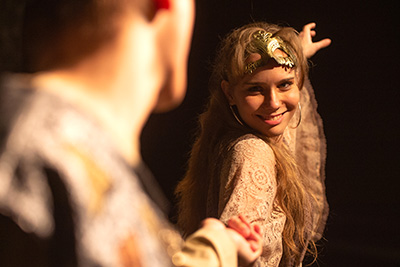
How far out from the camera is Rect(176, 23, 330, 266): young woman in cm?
138

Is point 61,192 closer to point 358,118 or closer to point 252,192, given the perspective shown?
point 252,192

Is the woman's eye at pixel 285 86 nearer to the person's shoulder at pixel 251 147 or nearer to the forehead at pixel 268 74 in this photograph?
the forehead at pixel 268 74

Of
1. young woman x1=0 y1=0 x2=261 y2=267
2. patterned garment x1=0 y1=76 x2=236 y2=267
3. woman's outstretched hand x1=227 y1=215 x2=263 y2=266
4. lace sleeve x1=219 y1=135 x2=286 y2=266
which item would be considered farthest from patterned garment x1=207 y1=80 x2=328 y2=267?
patterned garment x1=0 y1=76 x2=236 y2=267

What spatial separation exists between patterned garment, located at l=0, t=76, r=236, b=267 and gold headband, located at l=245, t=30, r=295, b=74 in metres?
0.89

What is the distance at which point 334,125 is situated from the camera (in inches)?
92.7

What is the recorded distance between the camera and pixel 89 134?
2.02ft

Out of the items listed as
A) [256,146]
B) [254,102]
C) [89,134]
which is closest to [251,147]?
[256,146]

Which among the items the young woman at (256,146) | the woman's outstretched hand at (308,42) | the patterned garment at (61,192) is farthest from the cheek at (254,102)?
the patterned garment at (61,192)

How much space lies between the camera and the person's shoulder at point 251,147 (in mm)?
1395

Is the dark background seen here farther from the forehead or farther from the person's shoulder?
the person's shoulder

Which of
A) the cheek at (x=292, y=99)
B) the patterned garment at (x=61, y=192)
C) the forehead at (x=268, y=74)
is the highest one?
the patterned garment at (x=61, y=192)

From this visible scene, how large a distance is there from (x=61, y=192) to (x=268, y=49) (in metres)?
1.00

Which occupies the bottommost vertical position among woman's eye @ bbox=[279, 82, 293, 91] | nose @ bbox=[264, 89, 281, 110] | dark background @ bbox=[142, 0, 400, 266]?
dark background @ bbox=[142, 0, 400, 266]

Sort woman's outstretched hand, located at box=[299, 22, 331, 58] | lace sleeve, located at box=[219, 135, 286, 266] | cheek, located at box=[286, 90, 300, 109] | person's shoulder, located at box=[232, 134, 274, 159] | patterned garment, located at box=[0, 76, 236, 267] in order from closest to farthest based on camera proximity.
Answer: patterned garment, located at box=[0, 76, 236, 267]
lace sleeve, located at box=[219, 135, 286, 266]
person's shoulder, located at box=[232, 134, 274, 159]
cheek, located at box=[286, 90, 300, 109]
woman's outstretched hand, located at box=[299, 22, 331, 58]
